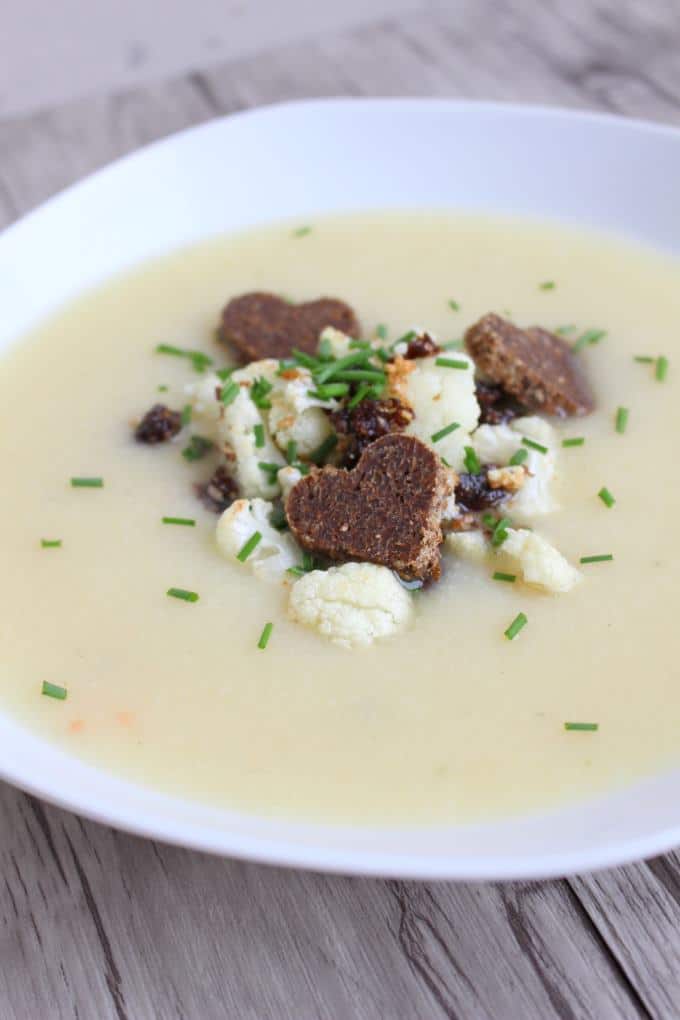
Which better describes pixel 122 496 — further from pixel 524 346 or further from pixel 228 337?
pixel 524 346

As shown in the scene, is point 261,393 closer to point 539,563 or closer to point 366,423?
point 366,423

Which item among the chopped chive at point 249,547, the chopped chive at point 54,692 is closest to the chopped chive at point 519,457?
the chopped chive at point 249,547

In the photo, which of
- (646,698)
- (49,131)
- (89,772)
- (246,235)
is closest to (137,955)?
(89,772)

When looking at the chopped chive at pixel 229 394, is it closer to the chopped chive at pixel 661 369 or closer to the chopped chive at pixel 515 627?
the chopped chive at pixel 515 627

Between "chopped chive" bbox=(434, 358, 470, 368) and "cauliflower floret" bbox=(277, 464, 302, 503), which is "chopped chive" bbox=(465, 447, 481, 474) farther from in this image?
"cauliflower floret" bbox=(277, 464, 302, 503)

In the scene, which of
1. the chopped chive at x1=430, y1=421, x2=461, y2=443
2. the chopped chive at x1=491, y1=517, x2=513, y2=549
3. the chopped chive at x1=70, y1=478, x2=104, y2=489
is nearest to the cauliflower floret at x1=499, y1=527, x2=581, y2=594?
the chopped chive at x1=491, y1=517, x2=513, y2=549

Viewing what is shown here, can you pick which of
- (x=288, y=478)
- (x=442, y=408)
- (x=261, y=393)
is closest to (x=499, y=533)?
(x=442, y=408)
